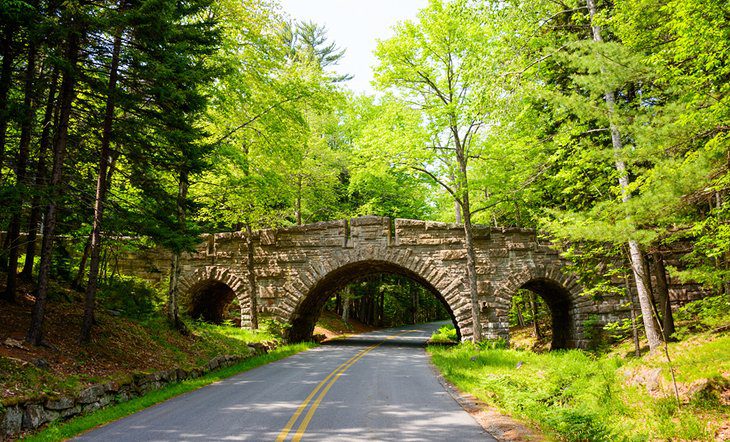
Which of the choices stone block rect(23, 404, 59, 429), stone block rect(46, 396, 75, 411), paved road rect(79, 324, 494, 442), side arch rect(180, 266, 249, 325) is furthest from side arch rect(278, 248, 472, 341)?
stone block rect(23, 404, 59, 429)

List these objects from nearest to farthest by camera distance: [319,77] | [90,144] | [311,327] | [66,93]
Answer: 1. [66,93]
2. [90,144]
3. [319,77]
4. [311,327]

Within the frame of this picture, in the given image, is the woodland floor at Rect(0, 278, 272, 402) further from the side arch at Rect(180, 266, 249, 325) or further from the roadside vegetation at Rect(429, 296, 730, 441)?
the roadside vegetation at Rect(429, 296, 730, 441)

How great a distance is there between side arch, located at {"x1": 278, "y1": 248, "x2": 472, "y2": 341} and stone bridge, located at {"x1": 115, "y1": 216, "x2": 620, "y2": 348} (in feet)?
0.14

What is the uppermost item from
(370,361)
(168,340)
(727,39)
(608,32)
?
(608,32)

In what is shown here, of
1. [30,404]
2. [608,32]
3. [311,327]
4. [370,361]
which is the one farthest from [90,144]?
[608,32]

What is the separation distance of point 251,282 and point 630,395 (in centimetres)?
1506

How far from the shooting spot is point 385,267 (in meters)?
20.7

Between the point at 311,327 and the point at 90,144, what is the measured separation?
13921 mm

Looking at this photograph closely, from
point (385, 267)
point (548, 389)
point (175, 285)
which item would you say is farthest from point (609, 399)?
point (385, 267)

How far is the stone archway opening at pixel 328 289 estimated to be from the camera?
64.0ft

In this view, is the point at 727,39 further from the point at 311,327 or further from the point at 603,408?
the point at 311,327

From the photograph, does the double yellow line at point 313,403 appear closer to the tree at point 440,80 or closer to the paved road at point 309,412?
the paved road at point 309,412

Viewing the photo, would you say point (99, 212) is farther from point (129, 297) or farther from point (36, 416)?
point (129, 297)

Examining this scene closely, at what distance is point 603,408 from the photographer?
24.0ft
